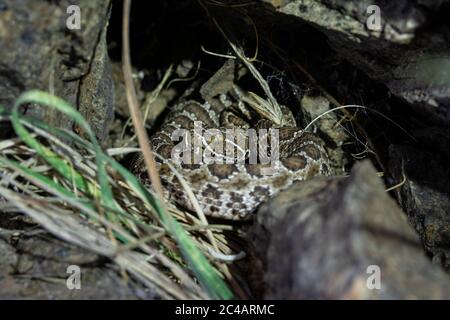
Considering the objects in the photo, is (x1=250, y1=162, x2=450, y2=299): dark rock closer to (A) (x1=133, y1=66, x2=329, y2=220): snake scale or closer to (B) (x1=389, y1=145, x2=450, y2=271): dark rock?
(A) (x1=133, y1=66, x2=329, y2=220): snake scale

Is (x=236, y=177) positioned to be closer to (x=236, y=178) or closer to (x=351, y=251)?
(x=236, y=178)

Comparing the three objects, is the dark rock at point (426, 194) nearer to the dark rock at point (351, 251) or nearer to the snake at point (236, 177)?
the snake at point (236, 177)

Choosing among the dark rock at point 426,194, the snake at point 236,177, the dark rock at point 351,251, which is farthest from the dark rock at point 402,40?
the dark rock at point 351,251

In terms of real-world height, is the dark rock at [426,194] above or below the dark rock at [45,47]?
below

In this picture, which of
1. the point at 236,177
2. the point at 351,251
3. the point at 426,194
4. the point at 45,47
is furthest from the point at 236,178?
the point at 351,251

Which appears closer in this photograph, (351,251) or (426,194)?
(351,251)

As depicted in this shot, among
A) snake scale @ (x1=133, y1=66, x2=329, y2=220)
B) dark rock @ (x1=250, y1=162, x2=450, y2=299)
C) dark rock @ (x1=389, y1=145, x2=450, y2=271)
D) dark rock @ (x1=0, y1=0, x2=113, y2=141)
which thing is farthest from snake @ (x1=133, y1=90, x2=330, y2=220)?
dark rock @ (x1=250, y1=162, x2=450, y2=299)

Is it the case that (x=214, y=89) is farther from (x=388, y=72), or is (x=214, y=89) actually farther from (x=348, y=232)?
(x=348, y=232)
